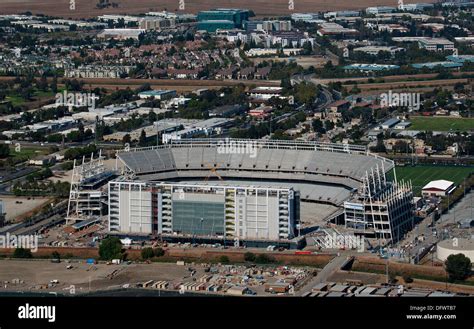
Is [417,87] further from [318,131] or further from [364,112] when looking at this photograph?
[318,131]

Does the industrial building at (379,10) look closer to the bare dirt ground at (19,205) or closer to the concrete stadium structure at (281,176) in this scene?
Answer: the concrete stadium structure at (281,176)

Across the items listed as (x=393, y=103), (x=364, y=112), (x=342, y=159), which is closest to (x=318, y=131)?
(x=364, y=112)

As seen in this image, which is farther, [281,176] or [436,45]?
[436,45]

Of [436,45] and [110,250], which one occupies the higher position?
[436,45]

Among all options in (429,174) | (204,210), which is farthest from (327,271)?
(429,174)

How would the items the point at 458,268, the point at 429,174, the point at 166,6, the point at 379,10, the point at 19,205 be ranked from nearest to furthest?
the point at 458,268 < the point at 19,205 < the point at 429,174 < the point at 379,10 < the point at 166,6

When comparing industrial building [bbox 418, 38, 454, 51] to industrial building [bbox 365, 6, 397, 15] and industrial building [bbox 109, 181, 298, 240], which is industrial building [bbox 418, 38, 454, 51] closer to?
industrial building [bbox 365, 6, 397, 15]

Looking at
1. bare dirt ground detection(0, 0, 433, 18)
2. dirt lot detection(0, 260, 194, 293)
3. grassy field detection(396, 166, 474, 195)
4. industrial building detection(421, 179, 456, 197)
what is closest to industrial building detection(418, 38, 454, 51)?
bare dirt ground detection(0, 0, 433, 18)

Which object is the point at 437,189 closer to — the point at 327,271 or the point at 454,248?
the point at 454,248
